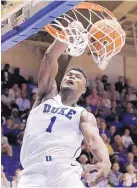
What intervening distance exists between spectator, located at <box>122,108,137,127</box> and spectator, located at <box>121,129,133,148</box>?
545mm

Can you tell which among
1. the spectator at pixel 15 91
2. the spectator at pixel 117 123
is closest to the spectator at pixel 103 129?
the spectator at pixel 117 123

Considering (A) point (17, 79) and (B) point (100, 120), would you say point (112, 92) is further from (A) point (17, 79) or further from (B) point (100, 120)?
(A) point (17, 79)

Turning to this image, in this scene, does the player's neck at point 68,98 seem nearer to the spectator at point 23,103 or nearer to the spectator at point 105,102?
the spectator at point 23,103

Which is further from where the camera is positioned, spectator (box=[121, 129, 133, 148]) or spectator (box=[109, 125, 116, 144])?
spectator (box=[121, 129, 133, 148])

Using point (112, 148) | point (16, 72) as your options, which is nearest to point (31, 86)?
point (16, 72)

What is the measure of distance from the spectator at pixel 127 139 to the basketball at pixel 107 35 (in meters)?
5.95

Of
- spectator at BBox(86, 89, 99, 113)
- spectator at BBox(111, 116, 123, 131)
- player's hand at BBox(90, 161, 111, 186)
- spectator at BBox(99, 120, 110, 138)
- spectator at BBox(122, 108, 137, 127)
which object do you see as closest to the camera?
player's hand at BBox(90, 161, 111, 186)

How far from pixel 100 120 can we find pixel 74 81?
629cm

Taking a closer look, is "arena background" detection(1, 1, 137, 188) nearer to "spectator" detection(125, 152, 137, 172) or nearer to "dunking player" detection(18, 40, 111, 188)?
"spectator" detection(125, 152, 137, 172)

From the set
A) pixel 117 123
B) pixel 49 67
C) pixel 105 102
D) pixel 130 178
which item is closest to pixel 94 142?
pixel 49 67

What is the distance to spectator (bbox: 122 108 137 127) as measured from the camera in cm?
1073

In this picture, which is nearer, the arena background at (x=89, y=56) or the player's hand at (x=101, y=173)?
the player's hand at (x=101, y=173)

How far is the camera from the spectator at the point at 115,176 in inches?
324

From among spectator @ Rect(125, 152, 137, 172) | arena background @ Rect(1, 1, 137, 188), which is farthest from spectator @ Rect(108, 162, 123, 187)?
arena background @ Rect(1, 1, 137, 188)
